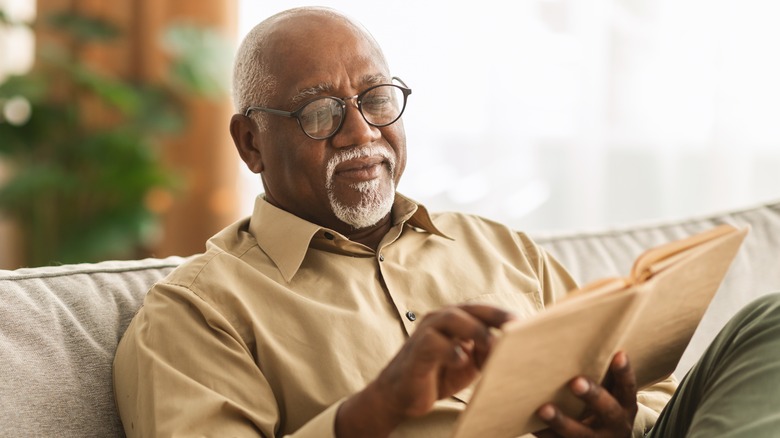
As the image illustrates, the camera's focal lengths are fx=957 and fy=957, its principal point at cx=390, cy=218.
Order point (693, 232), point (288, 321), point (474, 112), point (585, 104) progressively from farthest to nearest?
point (474, 112) < point (585, 104) < point (693, 232) < point (288, 321)

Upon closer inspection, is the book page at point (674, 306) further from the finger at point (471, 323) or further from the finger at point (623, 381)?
the finger at point (471, 323)

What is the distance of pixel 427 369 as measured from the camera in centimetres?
109

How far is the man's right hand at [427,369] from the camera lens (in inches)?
42.1

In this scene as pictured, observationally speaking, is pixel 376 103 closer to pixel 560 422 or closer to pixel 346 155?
pixel 346 155

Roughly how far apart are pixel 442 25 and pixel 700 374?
8.33 feet

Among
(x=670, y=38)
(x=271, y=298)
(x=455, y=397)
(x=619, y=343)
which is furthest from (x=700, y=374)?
(x=670, y=38)

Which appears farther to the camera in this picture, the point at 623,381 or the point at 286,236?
the point at 286,236

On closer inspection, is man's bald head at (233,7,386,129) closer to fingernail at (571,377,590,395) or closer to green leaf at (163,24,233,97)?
fingernail at (571,377,590,395)

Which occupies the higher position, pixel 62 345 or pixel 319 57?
pixel 319 57

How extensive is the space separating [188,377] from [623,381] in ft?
1.94

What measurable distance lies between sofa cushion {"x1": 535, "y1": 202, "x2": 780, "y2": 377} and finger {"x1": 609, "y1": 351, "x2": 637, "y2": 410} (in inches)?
23.7

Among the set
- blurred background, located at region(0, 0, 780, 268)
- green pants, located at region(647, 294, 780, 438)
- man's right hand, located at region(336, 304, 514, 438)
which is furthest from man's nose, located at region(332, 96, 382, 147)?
blurred background, located at region(0, 0, 780, 268)

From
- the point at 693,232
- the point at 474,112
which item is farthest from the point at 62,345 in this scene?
the point at 474,112

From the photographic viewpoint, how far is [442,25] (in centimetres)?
368
